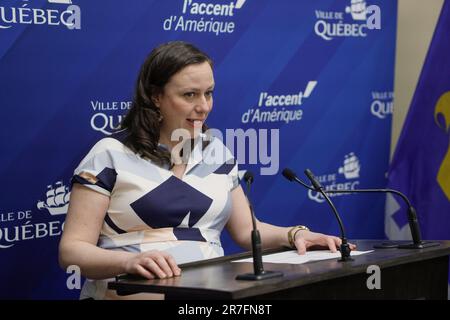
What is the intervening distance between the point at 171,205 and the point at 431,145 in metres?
2.28

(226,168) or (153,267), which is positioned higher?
(226,168)

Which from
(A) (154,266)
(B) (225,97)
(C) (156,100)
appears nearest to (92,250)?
(A) (154,266)

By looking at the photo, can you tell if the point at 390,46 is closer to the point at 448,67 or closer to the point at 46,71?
the point at 448,67

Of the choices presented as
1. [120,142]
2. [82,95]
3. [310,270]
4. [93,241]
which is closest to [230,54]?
[82,95]

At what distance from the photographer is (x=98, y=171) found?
120 inches

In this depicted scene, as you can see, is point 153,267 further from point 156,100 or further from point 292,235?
point 156,100

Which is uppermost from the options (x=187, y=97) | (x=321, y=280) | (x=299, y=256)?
(x=187, y=97)

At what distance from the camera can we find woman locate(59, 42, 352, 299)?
3.01 meters

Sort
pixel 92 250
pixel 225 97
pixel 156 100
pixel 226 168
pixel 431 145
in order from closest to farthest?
pixel 92 250, pixel 156 100, pixel 226 168, pixel 225 97, pixel 431 145

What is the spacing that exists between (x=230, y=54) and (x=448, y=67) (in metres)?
1.35

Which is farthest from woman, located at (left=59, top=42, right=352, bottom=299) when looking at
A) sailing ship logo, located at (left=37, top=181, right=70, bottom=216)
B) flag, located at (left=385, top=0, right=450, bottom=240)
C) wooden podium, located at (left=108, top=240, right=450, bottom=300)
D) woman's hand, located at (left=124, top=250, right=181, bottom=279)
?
flag, located at (left=385, top=0, right=450, bottom=240)

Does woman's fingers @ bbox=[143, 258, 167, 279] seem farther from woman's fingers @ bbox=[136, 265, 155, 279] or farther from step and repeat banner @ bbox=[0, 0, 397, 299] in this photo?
step and repeat banner @ bbox=[0, 0, 397, 299]

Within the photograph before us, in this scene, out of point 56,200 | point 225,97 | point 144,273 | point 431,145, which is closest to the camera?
point 144,273

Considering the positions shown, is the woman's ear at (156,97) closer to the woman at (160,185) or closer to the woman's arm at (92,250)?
the woman at (160,185)
